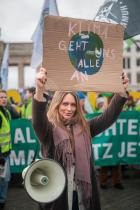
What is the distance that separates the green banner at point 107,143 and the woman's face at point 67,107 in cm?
419

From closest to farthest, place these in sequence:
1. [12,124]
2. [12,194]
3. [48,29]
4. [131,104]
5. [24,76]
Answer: [48,29] → [12,194] → [12,124] → [131,104] → [24,76]

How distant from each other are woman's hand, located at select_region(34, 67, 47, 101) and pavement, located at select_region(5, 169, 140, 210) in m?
3.35

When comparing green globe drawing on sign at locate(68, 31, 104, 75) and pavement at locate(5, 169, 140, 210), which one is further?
pavement at locate(5, 169, 140, 210)

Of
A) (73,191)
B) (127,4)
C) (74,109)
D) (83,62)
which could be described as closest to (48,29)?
(83,62)

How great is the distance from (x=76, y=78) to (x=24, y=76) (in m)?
63.4

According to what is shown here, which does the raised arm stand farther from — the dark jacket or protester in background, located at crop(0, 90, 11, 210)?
protester in background, located at crop(0, 90, 11, 210)

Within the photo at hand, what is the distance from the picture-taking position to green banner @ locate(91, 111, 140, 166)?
7.24 m

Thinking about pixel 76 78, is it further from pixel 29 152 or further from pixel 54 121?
pixel 29 152

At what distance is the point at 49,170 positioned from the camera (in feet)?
9.11

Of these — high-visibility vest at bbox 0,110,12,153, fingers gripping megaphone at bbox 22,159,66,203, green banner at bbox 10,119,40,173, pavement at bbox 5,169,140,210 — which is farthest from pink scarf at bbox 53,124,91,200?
green banner at bbox 10,119,40,173

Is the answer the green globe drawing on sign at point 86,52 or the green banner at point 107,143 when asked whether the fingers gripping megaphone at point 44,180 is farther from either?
the green banner at point 107,143

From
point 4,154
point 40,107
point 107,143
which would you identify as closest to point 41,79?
point 40,107

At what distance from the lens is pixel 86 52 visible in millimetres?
2873

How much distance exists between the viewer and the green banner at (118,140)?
724cm
